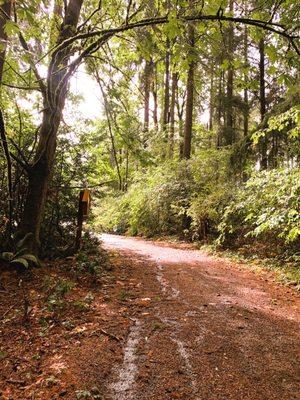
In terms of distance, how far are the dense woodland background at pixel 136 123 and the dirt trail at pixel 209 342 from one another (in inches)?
74.3

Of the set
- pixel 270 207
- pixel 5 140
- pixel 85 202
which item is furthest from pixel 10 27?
pixel 270 207

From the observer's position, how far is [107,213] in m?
21.3

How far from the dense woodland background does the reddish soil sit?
184 cm

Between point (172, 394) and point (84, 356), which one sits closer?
point (172, 394)

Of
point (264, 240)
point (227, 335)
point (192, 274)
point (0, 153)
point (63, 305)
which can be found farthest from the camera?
point (264, 240)

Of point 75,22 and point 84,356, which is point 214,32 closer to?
point 75,22

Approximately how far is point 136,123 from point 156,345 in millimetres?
3820

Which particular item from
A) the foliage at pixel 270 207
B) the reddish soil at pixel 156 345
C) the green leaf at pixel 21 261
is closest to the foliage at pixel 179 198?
the foliage at pixel 270 207

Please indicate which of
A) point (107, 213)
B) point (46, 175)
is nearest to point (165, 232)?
point (107, 213)

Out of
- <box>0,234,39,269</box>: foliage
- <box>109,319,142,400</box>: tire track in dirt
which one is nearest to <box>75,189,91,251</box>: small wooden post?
<box>0,234,39,269</box>: foliage

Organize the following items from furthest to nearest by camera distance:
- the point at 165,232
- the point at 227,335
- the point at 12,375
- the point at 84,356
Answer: the point at 165,232, the point at 227,335, the point at 84,356, the point at 12,375

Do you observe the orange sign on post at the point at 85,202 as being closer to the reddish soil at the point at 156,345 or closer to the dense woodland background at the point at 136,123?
the dense woodland background at the point at 136,123

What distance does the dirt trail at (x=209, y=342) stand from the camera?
296 centimetres

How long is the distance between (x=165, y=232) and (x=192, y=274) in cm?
749
